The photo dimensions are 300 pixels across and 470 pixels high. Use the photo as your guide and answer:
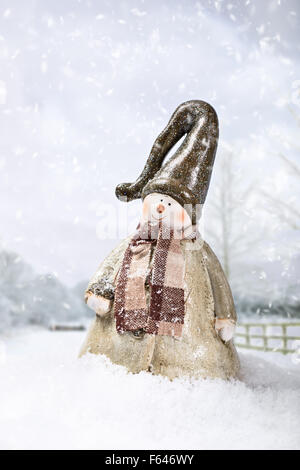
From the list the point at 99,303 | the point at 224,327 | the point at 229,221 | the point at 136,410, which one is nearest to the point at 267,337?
the point at 229,221

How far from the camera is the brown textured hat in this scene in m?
1.42

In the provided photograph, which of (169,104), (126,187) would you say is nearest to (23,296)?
(126,187)

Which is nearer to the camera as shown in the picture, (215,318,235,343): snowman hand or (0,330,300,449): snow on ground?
(0,330,300,449): snow on ground

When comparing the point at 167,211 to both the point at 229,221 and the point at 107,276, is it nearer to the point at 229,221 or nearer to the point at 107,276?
the point at 107,276

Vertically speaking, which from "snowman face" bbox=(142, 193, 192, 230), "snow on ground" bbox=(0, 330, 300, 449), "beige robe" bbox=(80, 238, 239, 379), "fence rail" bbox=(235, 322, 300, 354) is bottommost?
"fence rail" bbox=(235, 322, 300, 354)

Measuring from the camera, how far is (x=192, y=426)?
3.39ft

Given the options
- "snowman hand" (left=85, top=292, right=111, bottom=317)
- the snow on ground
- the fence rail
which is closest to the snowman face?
"snowman hand" (left=85, top=292, right=111, bottom=317)

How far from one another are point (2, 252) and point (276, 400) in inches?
58.5

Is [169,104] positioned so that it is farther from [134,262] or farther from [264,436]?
[264,436]

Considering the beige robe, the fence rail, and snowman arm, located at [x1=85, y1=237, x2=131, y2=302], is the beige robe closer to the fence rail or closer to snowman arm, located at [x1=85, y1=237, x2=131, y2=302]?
snowman arm, located at [x1=85, y1=237, x2=131, y2=302]

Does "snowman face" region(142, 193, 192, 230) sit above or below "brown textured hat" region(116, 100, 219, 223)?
below

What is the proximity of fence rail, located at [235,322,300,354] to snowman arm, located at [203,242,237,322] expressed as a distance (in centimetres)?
91

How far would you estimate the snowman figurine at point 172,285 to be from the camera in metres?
1.30

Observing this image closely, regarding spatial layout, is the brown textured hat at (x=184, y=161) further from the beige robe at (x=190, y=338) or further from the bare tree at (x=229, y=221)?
the bare tree at (x=229, y=221)
